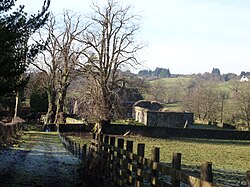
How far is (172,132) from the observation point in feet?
193

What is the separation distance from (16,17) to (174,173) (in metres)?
8.76

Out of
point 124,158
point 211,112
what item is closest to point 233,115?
point 211,112

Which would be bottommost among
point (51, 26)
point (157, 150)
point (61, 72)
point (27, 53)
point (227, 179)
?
point (227, 179)

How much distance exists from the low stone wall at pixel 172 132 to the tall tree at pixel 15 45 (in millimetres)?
40540

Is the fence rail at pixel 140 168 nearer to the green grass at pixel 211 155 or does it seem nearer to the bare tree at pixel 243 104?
the green grass at pixel 211 155

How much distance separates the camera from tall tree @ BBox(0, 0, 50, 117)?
13.5 meters

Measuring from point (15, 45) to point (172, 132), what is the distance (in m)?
45.9

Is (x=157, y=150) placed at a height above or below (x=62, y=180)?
above

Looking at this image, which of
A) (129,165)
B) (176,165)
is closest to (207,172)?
(176,165)

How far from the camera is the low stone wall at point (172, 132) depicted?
56.1 m

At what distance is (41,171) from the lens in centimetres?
1530

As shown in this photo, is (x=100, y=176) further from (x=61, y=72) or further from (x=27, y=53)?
(x=61, y=72)

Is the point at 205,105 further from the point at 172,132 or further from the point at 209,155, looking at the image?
the point at 209,155

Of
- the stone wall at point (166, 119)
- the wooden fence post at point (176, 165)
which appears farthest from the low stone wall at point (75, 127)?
the wooden fence post at point (176, 165)
